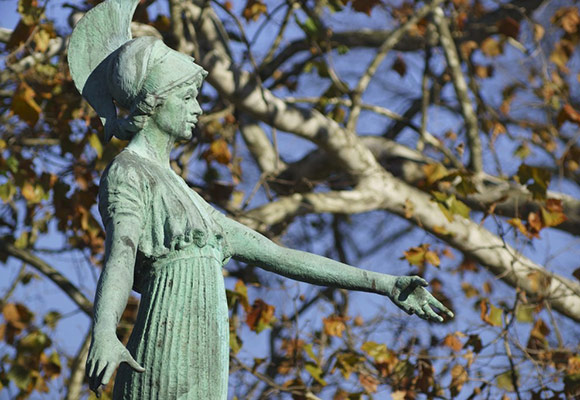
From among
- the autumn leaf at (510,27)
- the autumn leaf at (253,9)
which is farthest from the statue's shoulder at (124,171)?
the autumn leaf at (510,27)

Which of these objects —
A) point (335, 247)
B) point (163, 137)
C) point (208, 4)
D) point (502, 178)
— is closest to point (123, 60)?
point (163, 137)

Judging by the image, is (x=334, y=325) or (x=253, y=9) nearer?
(x=334, y=325)

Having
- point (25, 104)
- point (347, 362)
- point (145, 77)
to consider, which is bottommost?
point (145, 77)

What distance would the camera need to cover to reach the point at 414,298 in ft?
15.7

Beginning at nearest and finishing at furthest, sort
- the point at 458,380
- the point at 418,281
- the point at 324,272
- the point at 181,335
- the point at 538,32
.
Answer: the point at 181,335
the point at 418,281
the point at 324,272
the point at 458,380
the point at 538,32

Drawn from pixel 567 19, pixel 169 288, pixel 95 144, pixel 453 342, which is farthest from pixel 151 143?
pixel 567 19

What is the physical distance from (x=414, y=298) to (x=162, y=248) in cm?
93

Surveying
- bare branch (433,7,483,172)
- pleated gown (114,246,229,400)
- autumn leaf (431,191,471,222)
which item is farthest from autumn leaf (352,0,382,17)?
pleated gown (114,246,229,400)

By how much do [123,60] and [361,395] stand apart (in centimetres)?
507

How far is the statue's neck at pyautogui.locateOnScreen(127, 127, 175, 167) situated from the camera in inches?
189

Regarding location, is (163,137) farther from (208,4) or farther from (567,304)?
(567,304)

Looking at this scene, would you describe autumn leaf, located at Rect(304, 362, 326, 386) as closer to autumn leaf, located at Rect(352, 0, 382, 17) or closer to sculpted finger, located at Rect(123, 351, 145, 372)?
autumn leaf, located at Rect(352, 0, 382, 17)

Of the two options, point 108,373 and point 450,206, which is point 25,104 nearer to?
point 450,206

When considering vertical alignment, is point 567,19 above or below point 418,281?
above
